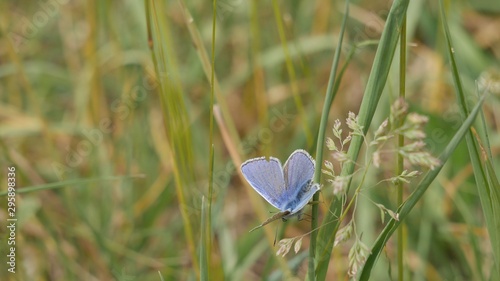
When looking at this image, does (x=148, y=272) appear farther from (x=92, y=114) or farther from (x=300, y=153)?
(x=300, y=153)

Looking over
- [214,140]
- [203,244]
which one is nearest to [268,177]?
[203,244]

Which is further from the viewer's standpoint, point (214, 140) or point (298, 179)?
point (214, 140)

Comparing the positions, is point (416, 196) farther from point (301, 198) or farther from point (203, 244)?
point (203, 244)

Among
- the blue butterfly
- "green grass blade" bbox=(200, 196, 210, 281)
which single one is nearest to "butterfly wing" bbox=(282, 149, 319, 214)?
the blue butterfly

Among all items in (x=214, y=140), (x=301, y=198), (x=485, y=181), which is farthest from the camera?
(x=214, y=140)

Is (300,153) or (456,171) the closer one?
(300,153)

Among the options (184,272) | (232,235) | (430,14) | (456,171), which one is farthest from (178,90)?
(430,14)

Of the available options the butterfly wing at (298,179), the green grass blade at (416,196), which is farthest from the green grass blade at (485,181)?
the butterfly wing at (298,179)
